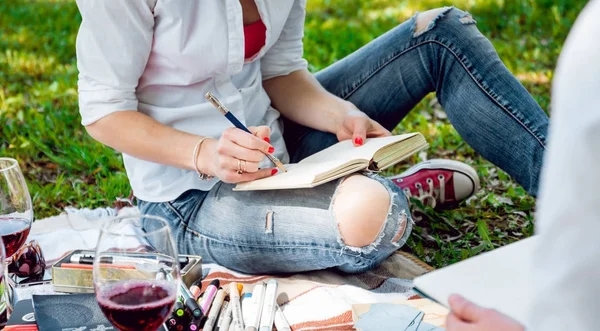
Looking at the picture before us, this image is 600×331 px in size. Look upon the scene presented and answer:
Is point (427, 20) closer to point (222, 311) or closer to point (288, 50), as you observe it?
point (288, 50)

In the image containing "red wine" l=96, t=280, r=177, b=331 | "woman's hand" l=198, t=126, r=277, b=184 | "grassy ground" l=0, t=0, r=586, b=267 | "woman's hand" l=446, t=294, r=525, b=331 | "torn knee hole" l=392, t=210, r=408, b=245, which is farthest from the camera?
"grassy ground" l=0, t=0, r=586, b=267

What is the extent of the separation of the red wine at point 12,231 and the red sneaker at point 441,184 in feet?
4.51

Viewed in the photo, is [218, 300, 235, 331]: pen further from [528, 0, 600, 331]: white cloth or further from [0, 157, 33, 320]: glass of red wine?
[528, 0, 600, 331]: white cloth

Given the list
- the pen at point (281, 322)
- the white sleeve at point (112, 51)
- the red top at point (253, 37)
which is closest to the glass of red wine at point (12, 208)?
the white sleeve at point (112, 51)

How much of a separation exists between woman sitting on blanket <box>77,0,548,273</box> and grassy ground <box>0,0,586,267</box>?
435 millimetres

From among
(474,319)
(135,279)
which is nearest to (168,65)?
(135,279)

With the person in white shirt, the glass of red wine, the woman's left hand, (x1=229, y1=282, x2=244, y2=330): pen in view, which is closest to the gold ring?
(x1=229, y1=282, x2=244, y2=330): pen

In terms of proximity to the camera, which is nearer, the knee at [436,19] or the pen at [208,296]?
the pen at [208,296]

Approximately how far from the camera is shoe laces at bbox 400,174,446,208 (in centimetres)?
285

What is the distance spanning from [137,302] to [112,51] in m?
0.94

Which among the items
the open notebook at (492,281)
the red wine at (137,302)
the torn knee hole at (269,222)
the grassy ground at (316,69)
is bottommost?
the grassy ground at (316,69)

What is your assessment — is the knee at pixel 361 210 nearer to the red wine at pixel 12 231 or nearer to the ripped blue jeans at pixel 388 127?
the ripped blue jeans at pixel 388 127

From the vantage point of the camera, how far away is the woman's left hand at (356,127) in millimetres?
2299

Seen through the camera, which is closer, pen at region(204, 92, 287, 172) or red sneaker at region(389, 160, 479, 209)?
pen at region(204, 92, 287, 172)
